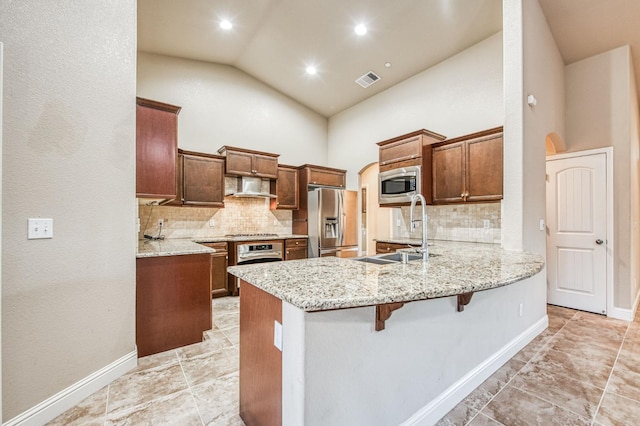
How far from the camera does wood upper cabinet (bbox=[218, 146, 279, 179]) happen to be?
4.39 m

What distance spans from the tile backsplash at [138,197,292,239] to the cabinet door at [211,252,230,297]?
65 cm

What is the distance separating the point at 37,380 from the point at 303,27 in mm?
4321

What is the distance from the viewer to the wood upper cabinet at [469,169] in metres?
3.16

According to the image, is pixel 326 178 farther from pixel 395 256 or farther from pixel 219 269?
pixel 395 256

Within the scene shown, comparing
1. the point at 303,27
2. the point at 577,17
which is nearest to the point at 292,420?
the point at 303,27

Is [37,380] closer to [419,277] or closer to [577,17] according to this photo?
[419,277]

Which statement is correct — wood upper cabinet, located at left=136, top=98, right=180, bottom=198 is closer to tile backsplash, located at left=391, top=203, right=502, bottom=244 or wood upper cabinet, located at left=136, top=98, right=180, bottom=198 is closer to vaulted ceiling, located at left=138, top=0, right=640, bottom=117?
vaulted ceiling, located at left=138, top=0, right=640, bottom=117

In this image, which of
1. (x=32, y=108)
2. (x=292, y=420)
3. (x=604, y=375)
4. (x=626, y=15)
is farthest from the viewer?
(x=626, y=15)

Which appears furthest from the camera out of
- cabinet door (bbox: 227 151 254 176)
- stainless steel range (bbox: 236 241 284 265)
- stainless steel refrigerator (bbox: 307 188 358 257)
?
stainless steel refrigerator (bbox: 307 188 358 257)

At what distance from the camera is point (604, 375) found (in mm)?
2102

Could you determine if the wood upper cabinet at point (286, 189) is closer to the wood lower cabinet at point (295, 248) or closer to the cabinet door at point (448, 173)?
the wood lower cabinet at point (295, 248)

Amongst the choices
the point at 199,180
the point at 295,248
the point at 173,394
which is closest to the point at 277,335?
the point at 173,394

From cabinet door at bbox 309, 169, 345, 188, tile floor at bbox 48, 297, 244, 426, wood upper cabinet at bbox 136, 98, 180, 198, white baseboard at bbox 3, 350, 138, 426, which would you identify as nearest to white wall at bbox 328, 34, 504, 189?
cabinet door at bbox 309, 169, 345, 188

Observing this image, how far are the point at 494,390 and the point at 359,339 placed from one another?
1390 millimetres
